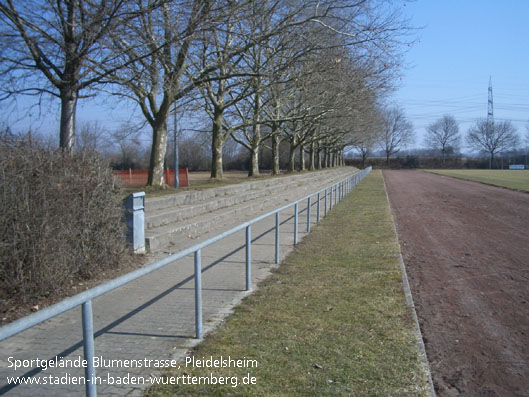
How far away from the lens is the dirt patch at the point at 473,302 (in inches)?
145

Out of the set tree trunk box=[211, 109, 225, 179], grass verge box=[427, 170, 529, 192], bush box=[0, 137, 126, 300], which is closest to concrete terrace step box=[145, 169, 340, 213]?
tree trunk box=[211, 109, 225, 179]

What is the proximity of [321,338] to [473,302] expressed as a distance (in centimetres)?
256

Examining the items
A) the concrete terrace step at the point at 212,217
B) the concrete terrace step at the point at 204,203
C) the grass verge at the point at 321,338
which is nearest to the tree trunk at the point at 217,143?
the concrete terrace step at the point at 204,203

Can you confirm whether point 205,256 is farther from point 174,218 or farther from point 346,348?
point 346,348

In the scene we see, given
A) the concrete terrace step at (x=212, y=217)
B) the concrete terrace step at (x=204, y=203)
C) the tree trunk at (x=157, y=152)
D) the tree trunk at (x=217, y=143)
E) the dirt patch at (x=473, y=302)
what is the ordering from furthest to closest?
the tree trunk at (x=217, y=143) → the tree trunk at (x=157, y=152) → the concrete terrace step at (x=204, y=203) → the concrete terrace step at (x=212, y=217) → the dirt patch at (x=473, y=302)

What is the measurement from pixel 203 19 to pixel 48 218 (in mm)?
6947

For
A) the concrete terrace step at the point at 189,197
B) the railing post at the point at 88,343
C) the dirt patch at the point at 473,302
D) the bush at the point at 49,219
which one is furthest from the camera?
the concrete terrace step at the point at 189,197

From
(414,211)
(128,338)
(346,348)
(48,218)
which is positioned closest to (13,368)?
(128,338)

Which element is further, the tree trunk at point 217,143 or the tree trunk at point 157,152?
the tree trunk at point 217,143

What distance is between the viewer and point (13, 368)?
3600 millimetres

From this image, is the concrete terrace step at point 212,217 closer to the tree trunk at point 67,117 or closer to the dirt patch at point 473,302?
the tree trunk at point 67,117

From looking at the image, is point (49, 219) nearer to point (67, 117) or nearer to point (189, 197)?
point (67, 117)

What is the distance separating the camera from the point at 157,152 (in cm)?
1406

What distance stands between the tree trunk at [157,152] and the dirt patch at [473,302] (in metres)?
7.73
